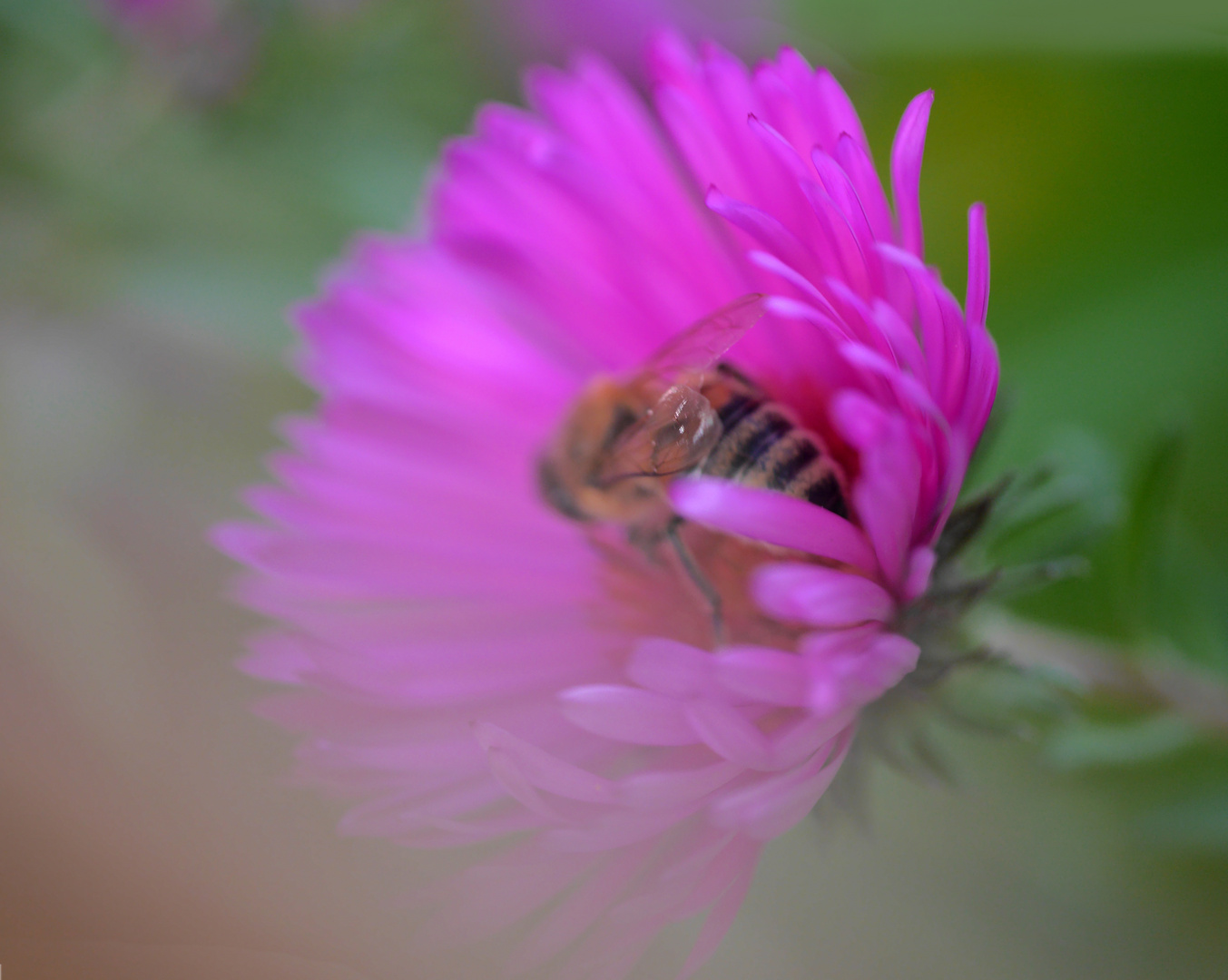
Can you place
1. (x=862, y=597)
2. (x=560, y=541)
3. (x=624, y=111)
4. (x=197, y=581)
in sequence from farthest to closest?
(x=197, y=581) < (x=560, y=541) < (x=624, y=111) < (x=862, y=597)

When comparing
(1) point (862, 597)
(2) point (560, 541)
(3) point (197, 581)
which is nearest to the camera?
(1) point (862, 597)

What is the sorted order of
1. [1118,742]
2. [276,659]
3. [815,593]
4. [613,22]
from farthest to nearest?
[613,22] → [1118,742] → [276,659] → [815,593]

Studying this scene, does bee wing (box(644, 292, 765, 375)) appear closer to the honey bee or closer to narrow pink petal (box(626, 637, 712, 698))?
the honey bee

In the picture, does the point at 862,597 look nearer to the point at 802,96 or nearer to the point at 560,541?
the point at 802,96

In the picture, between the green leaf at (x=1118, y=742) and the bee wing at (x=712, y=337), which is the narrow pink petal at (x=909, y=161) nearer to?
the bee wing at (x=712, y=337)

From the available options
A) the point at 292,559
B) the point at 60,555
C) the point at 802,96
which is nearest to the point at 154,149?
the point at 60,555

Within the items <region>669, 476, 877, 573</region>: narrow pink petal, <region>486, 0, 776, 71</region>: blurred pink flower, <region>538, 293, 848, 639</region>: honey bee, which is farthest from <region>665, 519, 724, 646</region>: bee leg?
<region>486, 0, 776, 71</region>: blurred pink flower

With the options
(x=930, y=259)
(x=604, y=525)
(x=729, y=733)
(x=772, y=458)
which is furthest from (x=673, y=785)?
(x=930, y=259)

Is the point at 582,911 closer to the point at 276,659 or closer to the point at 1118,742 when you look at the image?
the point at 276,659
